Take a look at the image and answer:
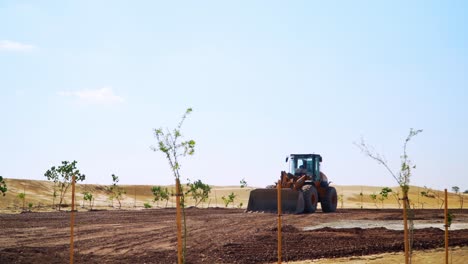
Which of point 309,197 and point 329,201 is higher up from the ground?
point 309,197

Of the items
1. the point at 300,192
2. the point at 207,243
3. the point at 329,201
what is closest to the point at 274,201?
the point at 300,192

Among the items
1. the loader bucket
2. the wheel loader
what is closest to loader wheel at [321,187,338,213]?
the wheel loader

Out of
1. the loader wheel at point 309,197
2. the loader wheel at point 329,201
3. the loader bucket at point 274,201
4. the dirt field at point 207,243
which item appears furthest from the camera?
the loader wheel at point 329,201

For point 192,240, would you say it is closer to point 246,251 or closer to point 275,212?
point 246,251

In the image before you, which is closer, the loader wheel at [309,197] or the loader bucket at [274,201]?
the loader bucket at [274,201]

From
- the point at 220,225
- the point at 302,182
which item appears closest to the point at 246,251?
the point at 220,225

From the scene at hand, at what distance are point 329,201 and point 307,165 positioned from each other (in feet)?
10.1

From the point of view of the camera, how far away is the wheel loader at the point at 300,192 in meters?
33.4

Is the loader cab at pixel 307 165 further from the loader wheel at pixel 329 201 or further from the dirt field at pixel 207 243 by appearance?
the dirt field at pixel 207 243

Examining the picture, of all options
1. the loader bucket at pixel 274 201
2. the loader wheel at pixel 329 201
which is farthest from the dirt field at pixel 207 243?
the loader wheel at pixel 329 201

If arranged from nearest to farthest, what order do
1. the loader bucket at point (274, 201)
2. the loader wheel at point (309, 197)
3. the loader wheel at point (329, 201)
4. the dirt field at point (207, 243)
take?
1. the dirt field at point (207, 243)
2. the loader bucket at point (274, 201)
3. the loader wheel at point (309, 197)
4. the loader wheel at point (329, 201)

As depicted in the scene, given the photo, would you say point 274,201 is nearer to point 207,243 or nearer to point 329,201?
point 329,201

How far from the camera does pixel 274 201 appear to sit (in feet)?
109

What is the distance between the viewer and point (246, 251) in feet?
55.9
